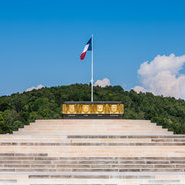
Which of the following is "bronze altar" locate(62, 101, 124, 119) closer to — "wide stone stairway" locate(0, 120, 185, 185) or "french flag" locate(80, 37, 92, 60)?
"french flag" locate(80, 37, 92, 60)

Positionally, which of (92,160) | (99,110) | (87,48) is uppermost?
(87,48)

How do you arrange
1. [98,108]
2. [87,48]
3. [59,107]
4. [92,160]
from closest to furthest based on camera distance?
[92,160] < [98,108] < [87,48] < [59,107]

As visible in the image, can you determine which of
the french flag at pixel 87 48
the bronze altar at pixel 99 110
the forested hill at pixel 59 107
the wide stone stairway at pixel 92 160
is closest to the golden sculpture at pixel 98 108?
the bronze altar at pixel 99 110

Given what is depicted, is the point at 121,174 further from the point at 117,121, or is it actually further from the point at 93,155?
the point at 117,121

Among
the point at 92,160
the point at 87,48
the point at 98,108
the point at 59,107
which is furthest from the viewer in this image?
the point at 59,107

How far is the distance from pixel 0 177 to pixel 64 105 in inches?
436

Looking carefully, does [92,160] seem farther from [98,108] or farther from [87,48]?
[87,48]

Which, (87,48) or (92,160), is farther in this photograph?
(87,48)

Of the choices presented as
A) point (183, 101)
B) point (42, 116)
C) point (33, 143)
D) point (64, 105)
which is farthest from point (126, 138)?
point (183, 101)

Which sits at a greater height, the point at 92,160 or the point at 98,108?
the point at 98,108

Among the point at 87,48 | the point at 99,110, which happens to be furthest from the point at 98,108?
the point at 87,48

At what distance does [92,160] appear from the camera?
14.8 m

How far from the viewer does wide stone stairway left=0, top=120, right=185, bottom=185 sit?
13.3 m

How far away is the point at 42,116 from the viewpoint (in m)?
41.7
